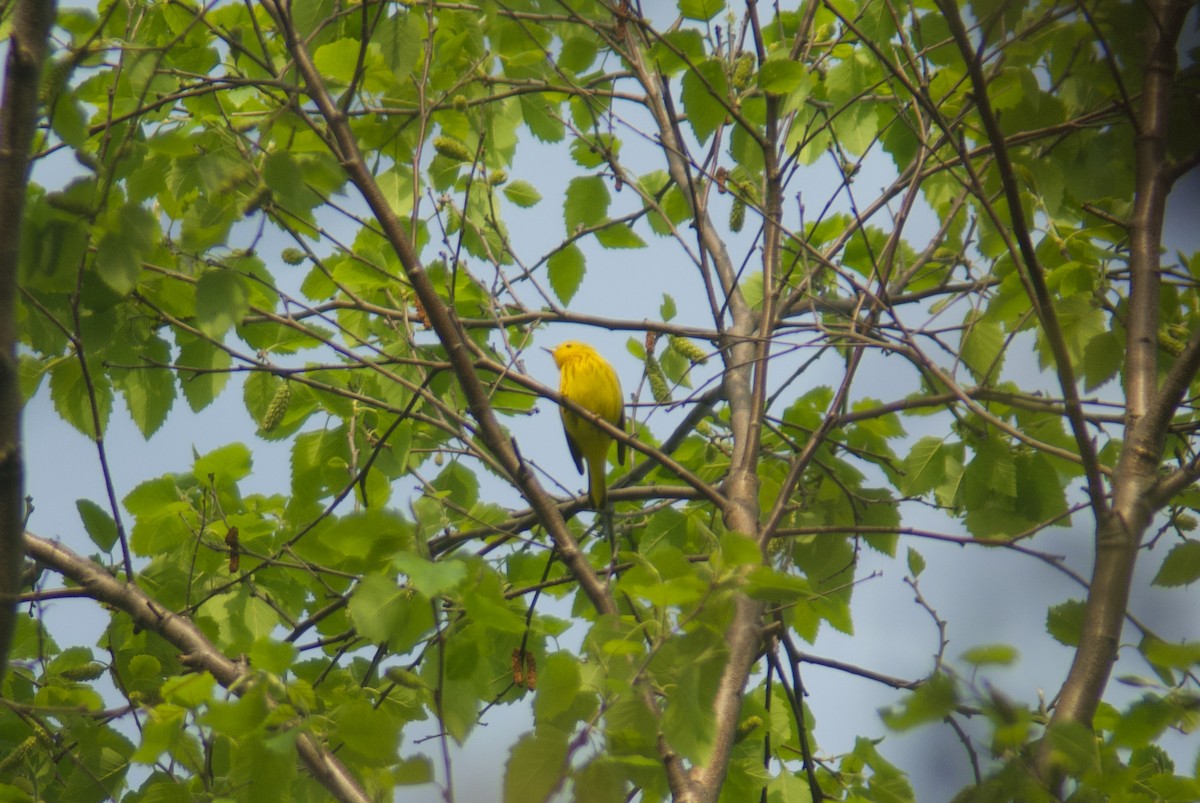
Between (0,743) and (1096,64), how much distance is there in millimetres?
4171

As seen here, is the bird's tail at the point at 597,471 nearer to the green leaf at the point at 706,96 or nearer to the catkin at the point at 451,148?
the catkin at the point at 451,148

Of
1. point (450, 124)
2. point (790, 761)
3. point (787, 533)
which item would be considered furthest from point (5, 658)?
point (790, 761)

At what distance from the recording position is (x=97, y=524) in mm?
3484

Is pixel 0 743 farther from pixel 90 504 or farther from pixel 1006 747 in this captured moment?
pixel 1006 747

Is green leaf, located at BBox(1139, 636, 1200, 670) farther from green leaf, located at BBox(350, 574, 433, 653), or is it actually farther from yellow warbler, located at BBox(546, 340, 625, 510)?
yellow warbler, located at BBox(546, 340, 625, 510)

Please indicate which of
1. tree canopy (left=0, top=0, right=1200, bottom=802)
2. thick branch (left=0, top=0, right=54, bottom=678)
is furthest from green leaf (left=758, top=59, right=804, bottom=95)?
thick branch (left=0, top=0, right=54, bottom=678)

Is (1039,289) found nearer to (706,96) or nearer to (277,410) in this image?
(706,96)

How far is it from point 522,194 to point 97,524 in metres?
2.35

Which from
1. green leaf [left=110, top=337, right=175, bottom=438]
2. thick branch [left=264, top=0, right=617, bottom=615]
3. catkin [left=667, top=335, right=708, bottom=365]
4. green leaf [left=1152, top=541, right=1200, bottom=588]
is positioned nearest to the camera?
green leaf [left=1152, top=541, right=1200, bottom=588]

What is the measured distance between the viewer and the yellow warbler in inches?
261

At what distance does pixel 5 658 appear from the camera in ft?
4.79

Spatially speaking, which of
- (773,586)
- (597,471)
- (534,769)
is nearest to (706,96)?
(773,586)

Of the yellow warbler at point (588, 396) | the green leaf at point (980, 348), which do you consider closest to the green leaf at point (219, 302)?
the green leaf at point (980, 348)

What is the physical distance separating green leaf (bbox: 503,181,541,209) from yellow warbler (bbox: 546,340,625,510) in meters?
1.75
